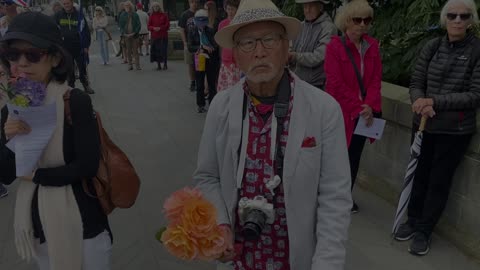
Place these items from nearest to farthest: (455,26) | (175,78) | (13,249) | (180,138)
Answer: (455,26), (13,249), (180,138), (175,78)

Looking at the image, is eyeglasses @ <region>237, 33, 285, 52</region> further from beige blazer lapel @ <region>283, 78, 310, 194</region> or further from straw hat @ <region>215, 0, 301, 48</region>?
beige blazer lapel @ <region>283, 78, 310, 194</region>

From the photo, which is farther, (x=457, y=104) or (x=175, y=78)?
(x=175, y=78)

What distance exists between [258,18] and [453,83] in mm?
2327

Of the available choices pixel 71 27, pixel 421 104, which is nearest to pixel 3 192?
pixel 421 104

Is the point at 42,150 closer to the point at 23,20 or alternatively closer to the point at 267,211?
the point at 23,20

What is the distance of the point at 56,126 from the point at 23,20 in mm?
484

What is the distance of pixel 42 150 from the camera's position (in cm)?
206

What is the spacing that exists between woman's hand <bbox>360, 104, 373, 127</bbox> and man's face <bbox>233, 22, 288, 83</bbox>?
7.70 feet

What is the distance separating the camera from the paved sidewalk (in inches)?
143

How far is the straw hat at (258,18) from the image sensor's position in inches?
66.8

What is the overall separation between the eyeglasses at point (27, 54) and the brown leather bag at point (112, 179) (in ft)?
1.20

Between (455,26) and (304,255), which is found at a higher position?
(455,26)

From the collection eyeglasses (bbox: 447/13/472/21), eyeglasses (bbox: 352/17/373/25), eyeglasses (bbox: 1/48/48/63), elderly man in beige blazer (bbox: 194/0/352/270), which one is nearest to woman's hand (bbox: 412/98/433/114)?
eyeglasses (bbox: 447/13/472/21)

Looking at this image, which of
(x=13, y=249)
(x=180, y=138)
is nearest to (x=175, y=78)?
(x=180, y=138)
